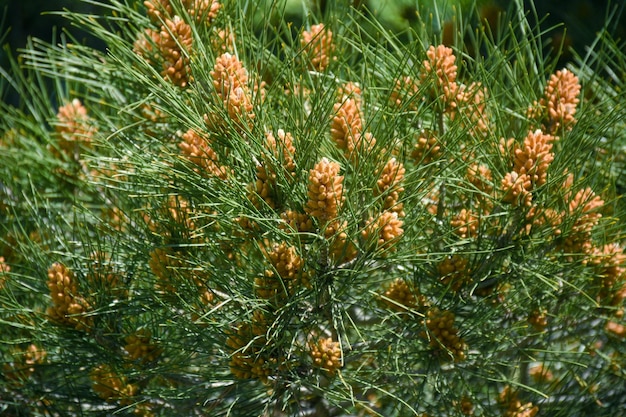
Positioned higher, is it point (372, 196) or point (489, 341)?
point (372, 196)

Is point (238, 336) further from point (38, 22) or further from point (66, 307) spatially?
point (38, 22)

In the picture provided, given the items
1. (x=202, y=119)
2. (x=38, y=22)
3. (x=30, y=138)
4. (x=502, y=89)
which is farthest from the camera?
(x=38, y=22)

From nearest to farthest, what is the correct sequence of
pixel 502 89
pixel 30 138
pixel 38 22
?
pixel 502 89 → pixel 30 138 → pixel 38 22

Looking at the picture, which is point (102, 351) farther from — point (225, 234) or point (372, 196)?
point (372, 196)

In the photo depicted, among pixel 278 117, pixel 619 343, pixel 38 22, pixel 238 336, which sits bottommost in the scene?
pixel 38 22

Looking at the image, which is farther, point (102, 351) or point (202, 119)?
point (102, 351)

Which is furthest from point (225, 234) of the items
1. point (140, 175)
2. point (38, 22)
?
point (38, 22)
